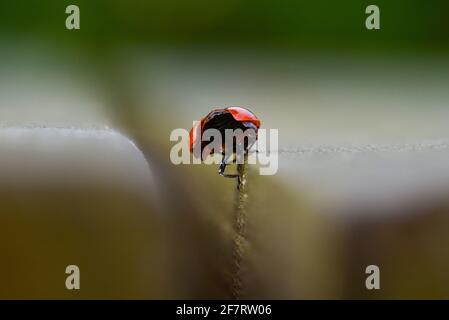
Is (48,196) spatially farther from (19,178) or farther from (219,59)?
(219,59)

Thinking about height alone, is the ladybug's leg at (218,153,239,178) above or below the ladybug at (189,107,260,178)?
below

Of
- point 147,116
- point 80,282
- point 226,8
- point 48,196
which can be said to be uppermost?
point 226,8

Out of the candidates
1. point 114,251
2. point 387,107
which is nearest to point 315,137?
point 387,107

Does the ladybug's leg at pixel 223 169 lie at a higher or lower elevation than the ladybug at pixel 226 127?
lower

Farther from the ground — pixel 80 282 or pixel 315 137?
pixel 315 137

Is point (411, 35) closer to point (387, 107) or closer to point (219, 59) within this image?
point (387, 107)

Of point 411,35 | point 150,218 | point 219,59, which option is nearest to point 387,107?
point 411,35
